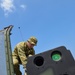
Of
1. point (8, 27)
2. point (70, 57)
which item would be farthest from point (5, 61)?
point (70, 57)

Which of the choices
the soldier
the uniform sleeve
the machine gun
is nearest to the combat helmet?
the soldier

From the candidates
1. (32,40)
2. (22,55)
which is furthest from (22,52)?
(32,40)

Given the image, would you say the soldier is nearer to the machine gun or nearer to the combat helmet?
the combat helmet

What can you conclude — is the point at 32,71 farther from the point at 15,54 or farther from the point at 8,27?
the point at 15,54

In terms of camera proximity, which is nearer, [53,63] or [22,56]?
[53,63]

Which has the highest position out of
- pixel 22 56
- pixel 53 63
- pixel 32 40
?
pixel 32 40

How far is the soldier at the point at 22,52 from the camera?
567cm

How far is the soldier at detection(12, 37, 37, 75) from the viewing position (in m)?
5.67

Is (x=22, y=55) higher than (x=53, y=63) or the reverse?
higher

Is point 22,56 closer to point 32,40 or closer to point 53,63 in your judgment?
point 32,40

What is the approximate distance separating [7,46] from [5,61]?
23cm

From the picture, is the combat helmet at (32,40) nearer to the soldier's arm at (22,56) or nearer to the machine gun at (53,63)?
the soldier's arm at (22,56)

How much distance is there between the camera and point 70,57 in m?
3.67

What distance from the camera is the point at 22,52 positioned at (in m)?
5.79
